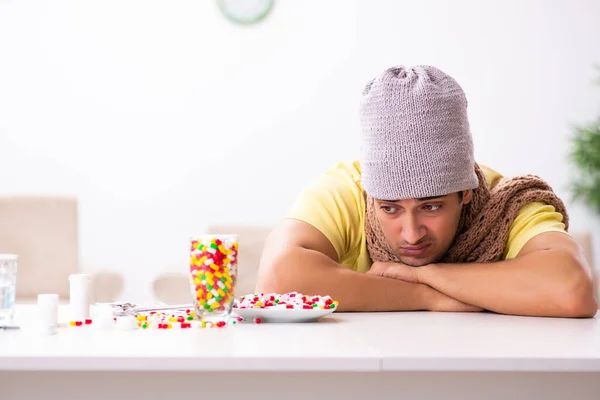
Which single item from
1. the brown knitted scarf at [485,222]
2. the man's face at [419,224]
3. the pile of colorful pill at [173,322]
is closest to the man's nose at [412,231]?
the man's face at [419,224]

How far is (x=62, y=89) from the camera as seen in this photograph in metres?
4.44

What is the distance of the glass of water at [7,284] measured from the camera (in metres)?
1.35

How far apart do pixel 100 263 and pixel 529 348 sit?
11.9 ft

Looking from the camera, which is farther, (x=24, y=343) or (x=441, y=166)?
(x=441, y=166)

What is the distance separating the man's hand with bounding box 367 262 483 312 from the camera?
5.65 feet

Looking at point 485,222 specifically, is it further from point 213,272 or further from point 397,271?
point 213,272

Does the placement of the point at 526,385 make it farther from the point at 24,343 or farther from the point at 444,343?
the point at 24,343

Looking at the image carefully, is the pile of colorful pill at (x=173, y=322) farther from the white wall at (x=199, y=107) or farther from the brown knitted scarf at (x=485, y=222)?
the white wall at (x=199, y=107)

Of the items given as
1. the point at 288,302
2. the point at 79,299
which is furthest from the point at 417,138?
the point at 79,299
